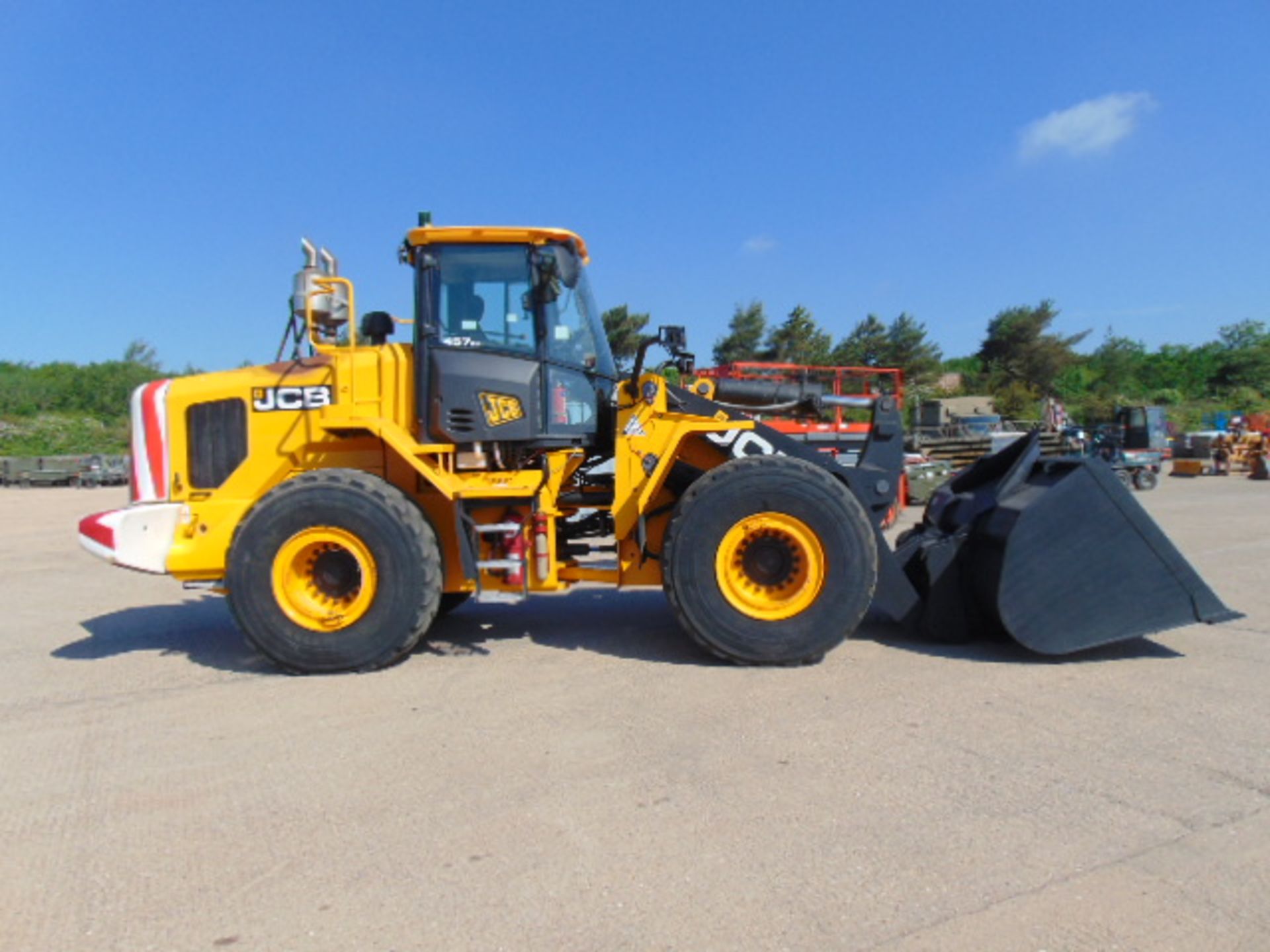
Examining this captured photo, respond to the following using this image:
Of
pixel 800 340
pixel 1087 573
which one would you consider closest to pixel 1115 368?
pixel 800 340

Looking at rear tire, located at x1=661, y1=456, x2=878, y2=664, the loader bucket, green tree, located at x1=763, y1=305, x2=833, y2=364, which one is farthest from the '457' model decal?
green tree, located at x1=763, y1=305, x2=833, y2=364

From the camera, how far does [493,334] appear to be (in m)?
5.82

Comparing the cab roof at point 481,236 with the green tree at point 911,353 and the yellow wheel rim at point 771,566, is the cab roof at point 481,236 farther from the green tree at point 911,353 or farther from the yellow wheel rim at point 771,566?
the green tree at point 911,353

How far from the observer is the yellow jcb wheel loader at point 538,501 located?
5.18 m

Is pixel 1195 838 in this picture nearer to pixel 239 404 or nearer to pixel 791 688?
pixel 791 688

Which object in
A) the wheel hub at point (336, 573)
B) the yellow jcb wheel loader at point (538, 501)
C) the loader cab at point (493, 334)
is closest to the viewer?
the yellow jcb wheel loader at point (538, 501)

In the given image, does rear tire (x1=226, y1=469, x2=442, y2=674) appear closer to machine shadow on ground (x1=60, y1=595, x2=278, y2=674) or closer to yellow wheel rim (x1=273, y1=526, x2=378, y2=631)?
yellow wheel rim (x1=273, y1=526, x2=378, y2=631)

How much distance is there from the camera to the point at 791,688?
4.81 m

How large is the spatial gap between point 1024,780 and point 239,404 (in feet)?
16.7

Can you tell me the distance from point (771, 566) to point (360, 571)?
2.48m

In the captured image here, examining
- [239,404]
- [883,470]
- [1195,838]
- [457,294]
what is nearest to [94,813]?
[239,404]

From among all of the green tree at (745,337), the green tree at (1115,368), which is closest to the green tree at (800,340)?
the green tree at (745,337)

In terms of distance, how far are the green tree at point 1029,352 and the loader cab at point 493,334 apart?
52.4 meters

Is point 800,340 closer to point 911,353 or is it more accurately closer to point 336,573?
point 911,353
